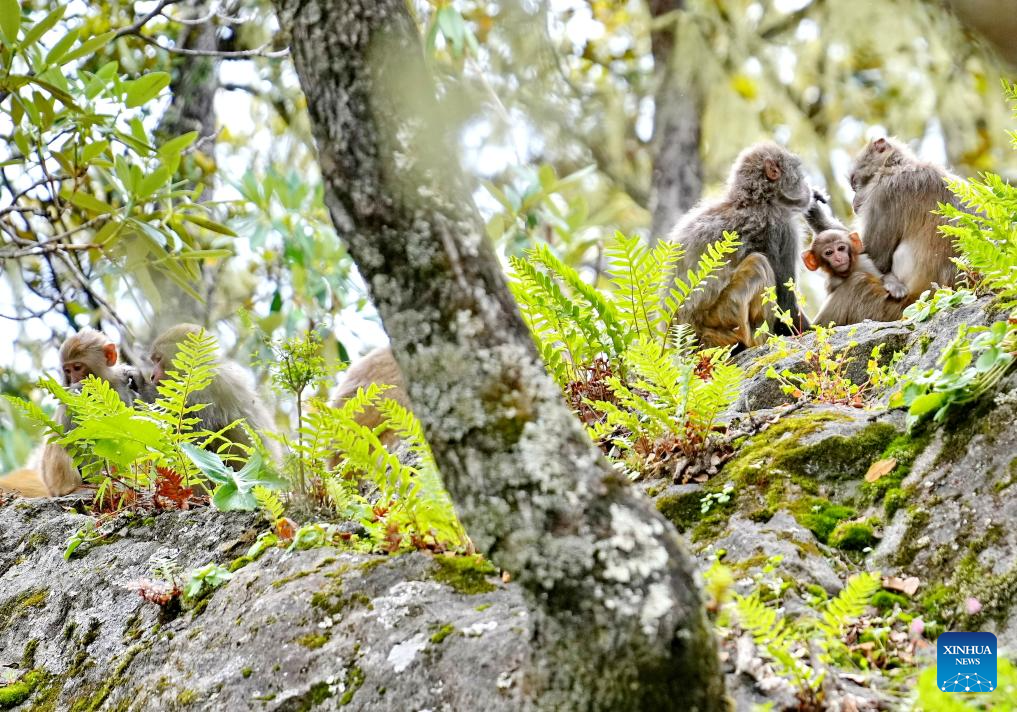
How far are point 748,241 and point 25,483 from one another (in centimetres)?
613

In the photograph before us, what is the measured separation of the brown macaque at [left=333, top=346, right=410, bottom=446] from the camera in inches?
316

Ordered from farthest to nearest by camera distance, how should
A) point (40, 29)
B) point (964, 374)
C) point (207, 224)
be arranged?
point (207, 224) < point (40, 29) < point (964, 374)

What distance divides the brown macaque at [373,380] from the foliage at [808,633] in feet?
17.3

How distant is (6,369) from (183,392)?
12.5 ft

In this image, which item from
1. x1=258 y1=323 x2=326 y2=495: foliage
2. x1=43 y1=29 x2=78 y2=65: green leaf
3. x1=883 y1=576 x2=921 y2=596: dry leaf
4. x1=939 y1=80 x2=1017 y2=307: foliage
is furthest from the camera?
x1=43 y1=29 x2=78 y2=65: green leaf

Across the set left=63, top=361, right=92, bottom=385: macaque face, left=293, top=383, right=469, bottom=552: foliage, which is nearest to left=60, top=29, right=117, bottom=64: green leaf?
left=293, top=383, right=469, bottom=552: foliage

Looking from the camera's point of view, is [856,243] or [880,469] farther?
[856,243]

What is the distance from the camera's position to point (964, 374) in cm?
355

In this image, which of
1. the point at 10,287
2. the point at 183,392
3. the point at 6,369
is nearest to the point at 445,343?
the point at 183,392

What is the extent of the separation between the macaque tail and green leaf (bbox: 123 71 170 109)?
12.1 ft

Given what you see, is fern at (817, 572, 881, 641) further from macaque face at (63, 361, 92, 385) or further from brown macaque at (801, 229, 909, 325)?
macaque face at (63, 361, 92, 385)

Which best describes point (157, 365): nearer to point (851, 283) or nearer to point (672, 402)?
point (672, 402)

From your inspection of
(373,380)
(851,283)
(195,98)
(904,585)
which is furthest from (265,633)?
(195,98)

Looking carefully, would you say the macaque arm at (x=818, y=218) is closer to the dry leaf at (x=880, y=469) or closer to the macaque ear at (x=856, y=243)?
the macaque ear at (x=856, y=243)
